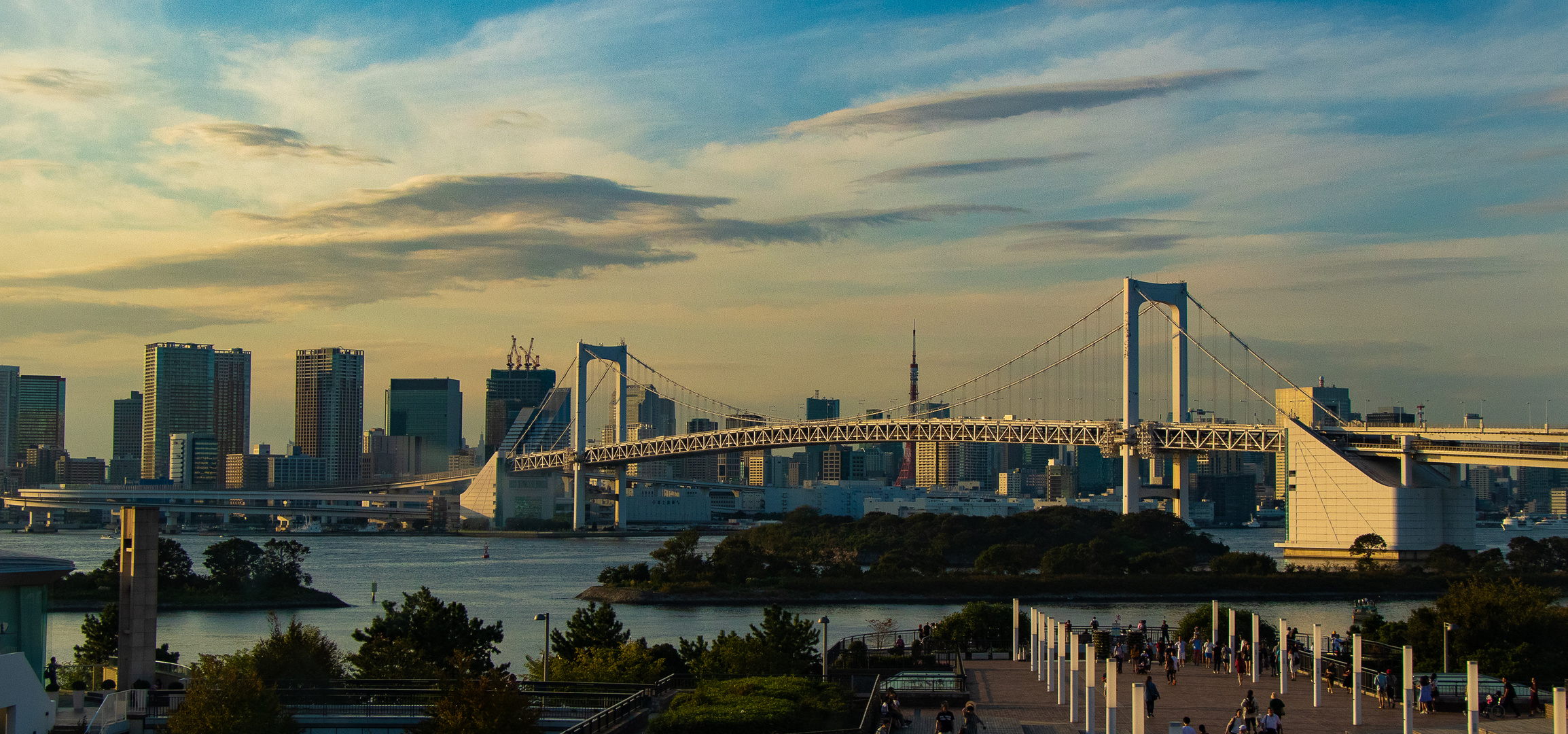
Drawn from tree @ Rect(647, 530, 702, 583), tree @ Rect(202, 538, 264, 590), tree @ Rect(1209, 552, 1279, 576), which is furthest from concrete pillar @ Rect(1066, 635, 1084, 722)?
tree @ Rect(1209, 552, 1279, 576)

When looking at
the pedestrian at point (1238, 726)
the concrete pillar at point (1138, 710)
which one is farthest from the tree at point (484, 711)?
the pedestrian at point (1238, 726)

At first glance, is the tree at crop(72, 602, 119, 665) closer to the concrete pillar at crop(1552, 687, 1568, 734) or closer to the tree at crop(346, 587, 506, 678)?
the tree at crop(346, 587, 506, 678)

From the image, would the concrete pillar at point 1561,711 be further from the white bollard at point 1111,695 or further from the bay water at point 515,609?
the bay water at point 515,609

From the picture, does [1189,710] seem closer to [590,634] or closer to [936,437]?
[590,634]

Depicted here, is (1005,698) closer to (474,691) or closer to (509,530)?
(474,691)

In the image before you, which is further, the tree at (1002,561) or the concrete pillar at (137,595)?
the tree at (1002,561)

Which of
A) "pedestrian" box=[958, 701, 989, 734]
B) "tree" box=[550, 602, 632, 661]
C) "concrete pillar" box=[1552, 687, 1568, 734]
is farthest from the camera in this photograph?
"tree" box=[550, 602, 632, 661]
